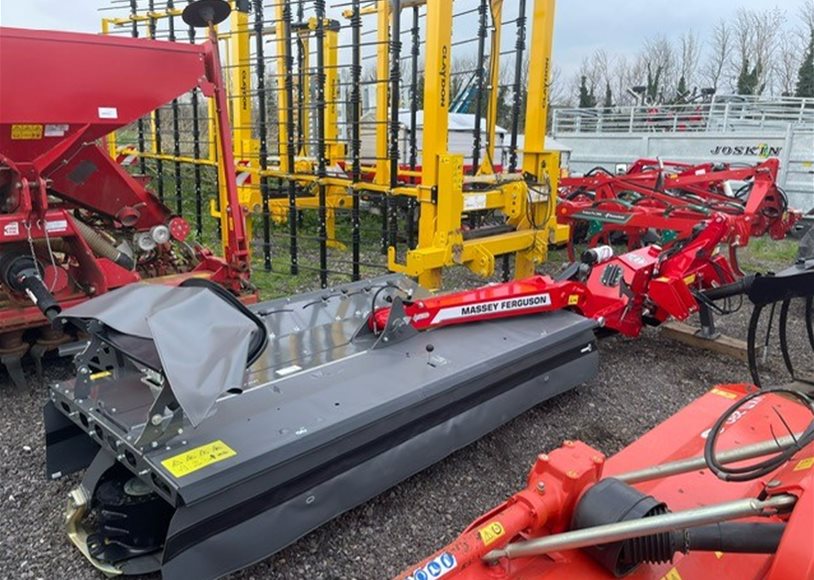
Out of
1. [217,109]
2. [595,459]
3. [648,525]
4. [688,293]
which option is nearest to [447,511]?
[595,459]

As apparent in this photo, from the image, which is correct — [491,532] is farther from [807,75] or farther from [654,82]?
[654,82]

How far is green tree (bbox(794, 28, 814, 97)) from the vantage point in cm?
3144

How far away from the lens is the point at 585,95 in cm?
3847

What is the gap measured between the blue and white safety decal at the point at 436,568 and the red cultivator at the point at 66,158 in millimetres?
2585

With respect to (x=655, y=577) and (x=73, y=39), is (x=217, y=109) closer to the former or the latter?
(x=73, y=39)

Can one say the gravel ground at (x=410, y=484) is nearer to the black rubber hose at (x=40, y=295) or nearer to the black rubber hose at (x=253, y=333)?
the black rubber hose at (x=40, y=295)

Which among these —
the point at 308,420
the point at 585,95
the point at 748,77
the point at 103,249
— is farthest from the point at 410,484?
the point at 585,95

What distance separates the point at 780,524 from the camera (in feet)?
4.61

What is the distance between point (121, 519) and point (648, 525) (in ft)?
5.91

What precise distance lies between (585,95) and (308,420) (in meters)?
39.6

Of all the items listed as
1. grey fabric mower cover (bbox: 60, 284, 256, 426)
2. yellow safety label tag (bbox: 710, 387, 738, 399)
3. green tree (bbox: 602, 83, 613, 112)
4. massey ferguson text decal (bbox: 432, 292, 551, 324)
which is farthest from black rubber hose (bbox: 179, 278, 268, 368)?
green tree (bbox: 602, 83, 613, 112)

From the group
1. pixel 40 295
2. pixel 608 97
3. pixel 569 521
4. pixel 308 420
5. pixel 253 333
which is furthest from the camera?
pixel 608 97

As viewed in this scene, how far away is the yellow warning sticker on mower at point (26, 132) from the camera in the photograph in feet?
11.9

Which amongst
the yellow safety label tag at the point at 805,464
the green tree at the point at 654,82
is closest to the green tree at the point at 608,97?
the green tree at the point at 654,82
